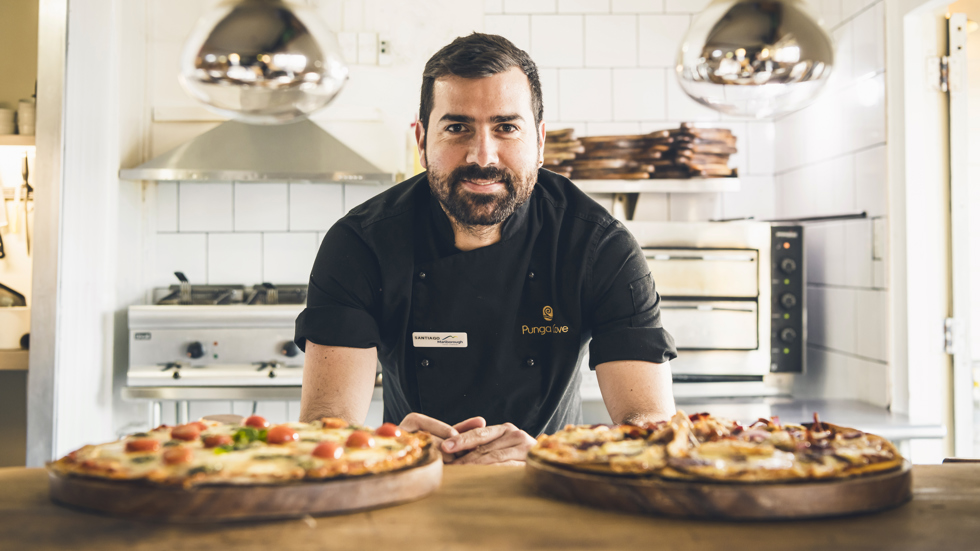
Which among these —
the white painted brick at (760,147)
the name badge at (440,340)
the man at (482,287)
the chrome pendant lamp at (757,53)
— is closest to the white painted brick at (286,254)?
the man at (482,287)

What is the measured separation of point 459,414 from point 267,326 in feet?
4.82

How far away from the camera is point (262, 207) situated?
11.0 ft

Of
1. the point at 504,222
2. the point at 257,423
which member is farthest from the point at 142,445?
the point at 504,222

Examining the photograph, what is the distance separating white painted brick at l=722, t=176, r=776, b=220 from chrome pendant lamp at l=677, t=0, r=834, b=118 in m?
2.48

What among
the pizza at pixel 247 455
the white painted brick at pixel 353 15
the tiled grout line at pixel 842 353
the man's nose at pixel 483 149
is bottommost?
the tiled grout line at pixel 842 353

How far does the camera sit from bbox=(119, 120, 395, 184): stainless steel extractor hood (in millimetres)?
2941

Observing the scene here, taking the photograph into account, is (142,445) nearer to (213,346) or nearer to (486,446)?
(486,446)

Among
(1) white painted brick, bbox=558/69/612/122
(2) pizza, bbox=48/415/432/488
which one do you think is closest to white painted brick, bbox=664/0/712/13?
(1) white painted brick, bbox=558/69/612/122

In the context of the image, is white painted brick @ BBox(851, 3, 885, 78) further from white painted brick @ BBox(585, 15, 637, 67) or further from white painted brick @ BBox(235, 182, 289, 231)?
white painted brick @ BBox(235, 182, 289, 231)

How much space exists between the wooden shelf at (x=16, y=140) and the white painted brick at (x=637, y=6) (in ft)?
8.08

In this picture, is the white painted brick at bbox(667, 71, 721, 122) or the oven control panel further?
the white painted brick at bbox(667, 71, 721, 122)

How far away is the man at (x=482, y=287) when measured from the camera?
149cm

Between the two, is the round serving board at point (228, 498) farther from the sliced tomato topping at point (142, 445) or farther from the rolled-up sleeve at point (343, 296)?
the rolled-up sleeve at point (343, 296)

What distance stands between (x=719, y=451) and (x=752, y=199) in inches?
107
